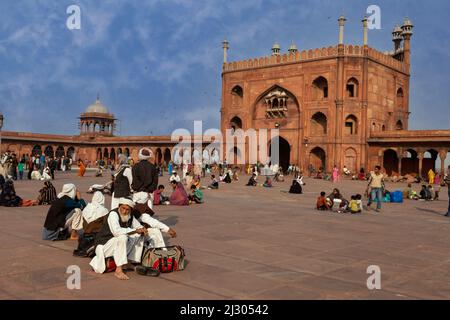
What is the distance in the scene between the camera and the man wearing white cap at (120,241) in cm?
486

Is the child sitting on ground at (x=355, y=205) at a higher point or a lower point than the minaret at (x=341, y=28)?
lower

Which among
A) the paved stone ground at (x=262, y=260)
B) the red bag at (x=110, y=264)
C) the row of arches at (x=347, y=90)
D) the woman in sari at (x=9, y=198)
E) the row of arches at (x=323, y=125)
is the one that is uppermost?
the row of arches at (x=347, y=90)

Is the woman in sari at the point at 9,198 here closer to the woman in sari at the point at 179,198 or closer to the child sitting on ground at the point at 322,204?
the woman in sari at the point at 179,198

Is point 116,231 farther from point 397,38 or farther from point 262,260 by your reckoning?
point 397,38

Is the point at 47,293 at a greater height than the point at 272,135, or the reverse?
the point at 272,135

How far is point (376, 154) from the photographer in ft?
106

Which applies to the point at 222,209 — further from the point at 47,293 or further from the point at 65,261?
the point at 47,293

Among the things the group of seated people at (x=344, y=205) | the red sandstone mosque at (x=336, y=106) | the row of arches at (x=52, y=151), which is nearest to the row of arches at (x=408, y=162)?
the red sandstone mosque at (x=336, y=106)

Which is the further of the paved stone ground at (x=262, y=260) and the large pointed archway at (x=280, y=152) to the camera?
the large pointed archway at (x=280, y=152)

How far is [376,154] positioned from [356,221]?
23901 mm

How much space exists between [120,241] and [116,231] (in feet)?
0.41

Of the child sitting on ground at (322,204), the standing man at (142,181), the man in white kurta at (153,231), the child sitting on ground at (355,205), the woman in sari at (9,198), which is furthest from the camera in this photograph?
the child sitting on ground at (322,204)

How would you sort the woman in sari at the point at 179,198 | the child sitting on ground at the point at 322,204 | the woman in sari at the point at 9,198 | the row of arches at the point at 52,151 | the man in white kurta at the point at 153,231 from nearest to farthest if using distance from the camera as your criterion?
the man in white kurta at the point at 153,231
the woman in sari at the point at 9,198
the child sitting on ground at the point at 322,204
the woman in sari at the point at 179,198
the row of arches at the point at 52,151
